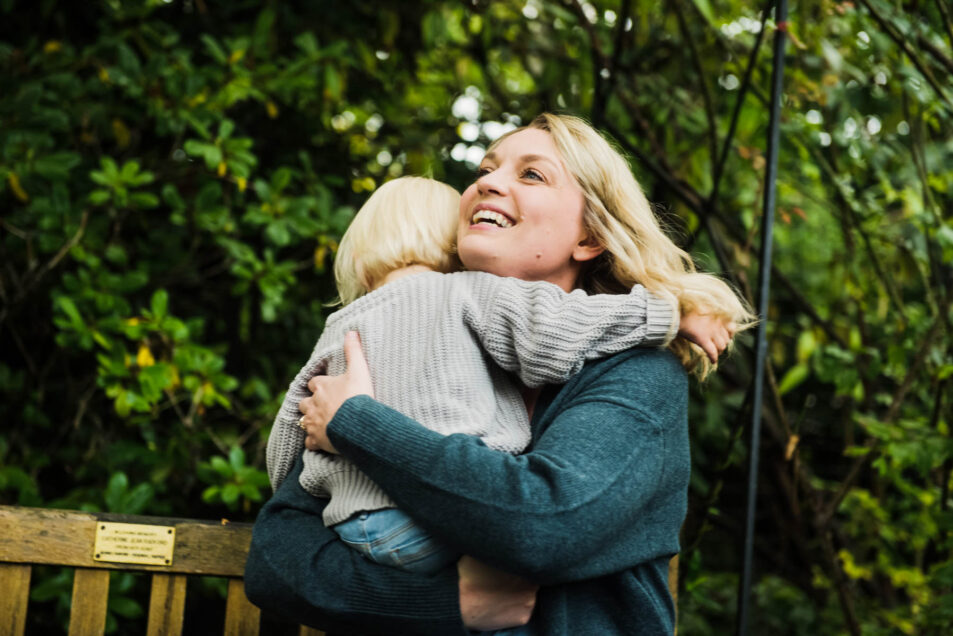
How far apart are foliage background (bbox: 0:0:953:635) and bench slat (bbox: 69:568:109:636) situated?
0.37 m

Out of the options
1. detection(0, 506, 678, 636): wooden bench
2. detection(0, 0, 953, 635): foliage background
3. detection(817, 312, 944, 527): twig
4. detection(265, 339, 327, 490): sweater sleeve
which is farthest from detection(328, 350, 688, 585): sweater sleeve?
detection(817, 312, 944, 527): twig

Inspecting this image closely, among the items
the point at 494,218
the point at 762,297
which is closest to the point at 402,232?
the point at 494,218

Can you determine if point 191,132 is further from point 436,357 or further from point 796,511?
point 796,511

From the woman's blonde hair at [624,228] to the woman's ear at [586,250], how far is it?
0.6 inches

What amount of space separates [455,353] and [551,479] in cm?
28

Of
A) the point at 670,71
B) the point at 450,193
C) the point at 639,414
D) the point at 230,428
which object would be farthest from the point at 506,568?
the point at 670,71

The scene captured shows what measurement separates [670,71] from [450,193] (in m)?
2.06

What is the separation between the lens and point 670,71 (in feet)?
11.6

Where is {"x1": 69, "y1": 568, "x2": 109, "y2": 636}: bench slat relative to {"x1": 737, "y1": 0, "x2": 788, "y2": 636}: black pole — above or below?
below

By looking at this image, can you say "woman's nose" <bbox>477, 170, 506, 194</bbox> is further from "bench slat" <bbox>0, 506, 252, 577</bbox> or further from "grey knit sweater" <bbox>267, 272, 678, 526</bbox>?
"bench slat" <bbox>0, 506, 252, 577</bbox>

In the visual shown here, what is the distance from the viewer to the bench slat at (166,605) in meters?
1.83

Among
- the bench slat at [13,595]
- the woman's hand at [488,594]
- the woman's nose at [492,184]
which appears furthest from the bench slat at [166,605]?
the woman's nose at [492,184]

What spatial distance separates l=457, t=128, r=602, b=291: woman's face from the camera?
1.58m

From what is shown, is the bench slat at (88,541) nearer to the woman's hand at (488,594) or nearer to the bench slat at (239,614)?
the bench slat at (239,614)
